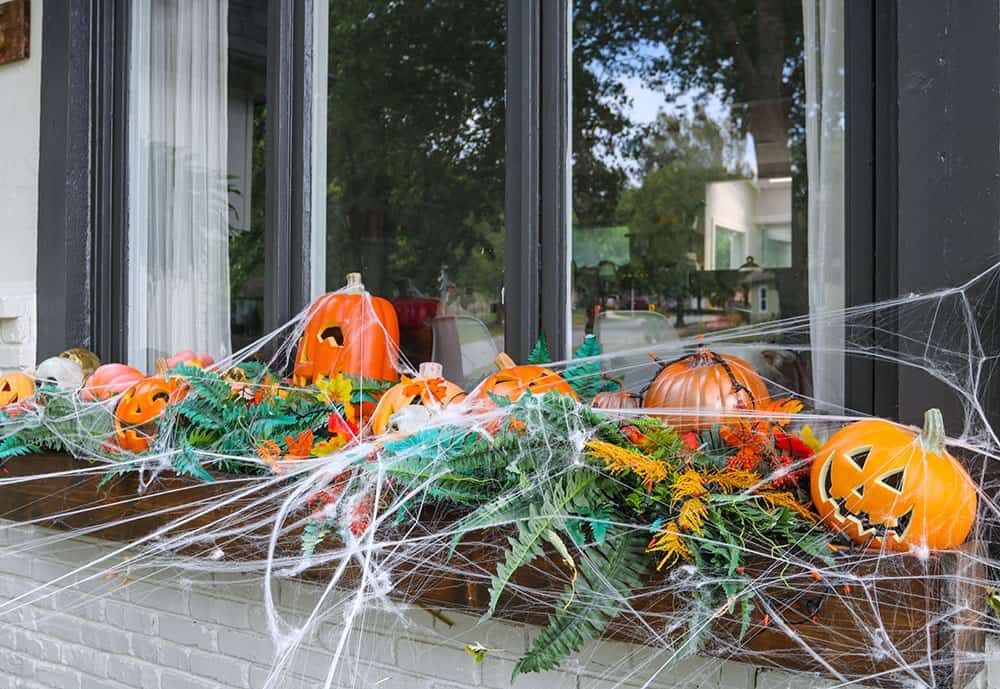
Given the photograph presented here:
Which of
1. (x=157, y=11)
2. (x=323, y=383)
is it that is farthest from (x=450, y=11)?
(x=323, y=383)

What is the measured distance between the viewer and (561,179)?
1.78m

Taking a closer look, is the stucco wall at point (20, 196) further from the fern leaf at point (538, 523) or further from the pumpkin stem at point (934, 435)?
the pumpkin stem at point (934, 435)

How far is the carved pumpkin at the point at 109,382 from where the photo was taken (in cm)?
190

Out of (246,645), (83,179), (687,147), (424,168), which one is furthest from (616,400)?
(687,147)

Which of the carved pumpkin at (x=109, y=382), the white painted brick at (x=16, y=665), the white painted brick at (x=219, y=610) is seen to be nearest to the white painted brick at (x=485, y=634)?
the white painted brick at (x=219, y=610)

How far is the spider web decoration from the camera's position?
995 millimetres

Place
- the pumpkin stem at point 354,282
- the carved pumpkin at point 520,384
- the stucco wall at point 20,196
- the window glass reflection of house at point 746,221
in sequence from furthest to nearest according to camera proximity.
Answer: the window glass reflection of house at point 746,221, the stucco wall at point 20,196, the pumpkin stem at point 354,282, the carved pumpkin at point 520,384

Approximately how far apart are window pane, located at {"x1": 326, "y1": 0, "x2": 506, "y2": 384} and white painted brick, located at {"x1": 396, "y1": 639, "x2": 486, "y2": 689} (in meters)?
0.66

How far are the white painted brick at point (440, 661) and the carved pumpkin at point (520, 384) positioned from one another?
43 cm

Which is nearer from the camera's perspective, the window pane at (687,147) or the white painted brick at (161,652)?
the white painted brick at (161,652)

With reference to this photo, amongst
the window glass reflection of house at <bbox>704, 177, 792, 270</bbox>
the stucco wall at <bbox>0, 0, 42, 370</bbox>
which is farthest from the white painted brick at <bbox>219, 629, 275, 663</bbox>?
the window glass reflection of house at <bbox>704, 177, 792, 270</bbox>

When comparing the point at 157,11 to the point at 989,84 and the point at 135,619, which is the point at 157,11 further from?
the point at 989,84

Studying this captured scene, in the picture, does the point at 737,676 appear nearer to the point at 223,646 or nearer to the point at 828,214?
the point at 828,214

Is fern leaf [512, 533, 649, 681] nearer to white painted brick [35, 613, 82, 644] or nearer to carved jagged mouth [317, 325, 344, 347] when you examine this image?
carved jagged mouth [317, 325, 344, 347]
